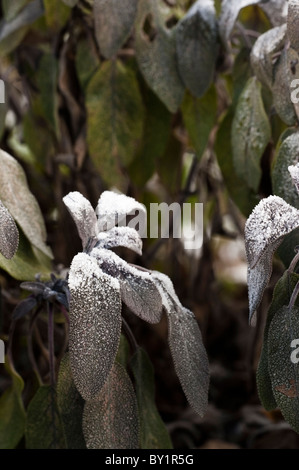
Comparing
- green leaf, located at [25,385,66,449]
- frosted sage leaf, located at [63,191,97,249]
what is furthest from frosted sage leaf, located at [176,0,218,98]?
green leaf, located at [25,385,66,449]

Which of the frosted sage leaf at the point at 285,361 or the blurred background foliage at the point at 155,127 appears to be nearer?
the frosted sage leaf at the point at 285,361

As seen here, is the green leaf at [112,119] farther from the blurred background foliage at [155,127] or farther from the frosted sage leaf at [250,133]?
the frosted sage leaf at [250,133]

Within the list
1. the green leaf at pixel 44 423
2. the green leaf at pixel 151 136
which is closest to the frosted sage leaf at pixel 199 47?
the green leaf at pixel 151 136

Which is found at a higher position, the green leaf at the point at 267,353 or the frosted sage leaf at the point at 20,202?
the frosted sage leaf at the point at 20,202

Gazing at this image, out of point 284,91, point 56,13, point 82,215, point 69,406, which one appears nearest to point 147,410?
point 69,406

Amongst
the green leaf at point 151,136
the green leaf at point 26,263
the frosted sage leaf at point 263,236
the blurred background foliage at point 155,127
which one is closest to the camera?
the frosted sage leaf at point 263,236
